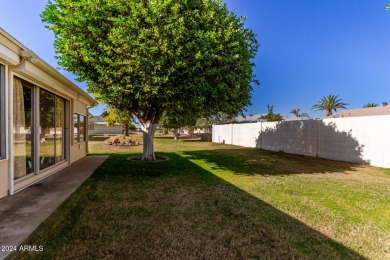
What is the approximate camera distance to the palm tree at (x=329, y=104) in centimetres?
3847

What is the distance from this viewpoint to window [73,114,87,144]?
11.5 metres

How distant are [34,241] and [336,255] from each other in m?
4.57

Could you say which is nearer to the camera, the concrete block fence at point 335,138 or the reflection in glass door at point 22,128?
the reflection in glass door at point 22,128

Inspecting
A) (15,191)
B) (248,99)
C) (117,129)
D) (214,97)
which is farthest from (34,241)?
(117,129)

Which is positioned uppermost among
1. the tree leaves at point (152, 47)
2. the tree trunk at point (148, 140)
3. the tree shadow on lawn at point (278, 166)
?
the tree leaves at point (152, 47)

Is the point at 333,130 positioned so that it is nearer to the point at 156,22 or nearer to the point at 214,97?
the point at 214,97

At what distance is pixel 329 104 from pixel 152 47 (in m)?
40.8

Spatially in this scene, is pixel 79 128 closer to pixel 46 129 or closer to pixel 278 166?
pixel 46 129

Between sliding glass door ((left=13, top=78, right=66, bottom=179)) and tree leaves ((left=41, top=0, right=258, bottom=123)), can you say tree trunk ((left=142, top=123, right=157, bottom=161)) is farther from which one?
sliding glass door ((left=13, top=78, right=66, bottom=179))

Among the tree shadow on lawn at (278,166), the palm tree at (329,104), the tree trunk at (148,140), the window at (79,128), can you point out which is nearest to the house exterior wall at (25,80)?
the window at (79,128)

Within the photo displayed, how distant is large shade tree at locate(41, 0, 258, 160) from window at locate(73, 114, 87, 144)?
9.92 ft

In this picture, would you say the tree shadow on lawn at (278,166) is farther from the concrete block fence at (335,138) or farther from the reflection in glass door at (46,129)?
the reflection in glass door at (46,129)

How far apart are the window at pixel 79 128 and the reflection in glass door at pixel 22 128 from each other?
4.62 m

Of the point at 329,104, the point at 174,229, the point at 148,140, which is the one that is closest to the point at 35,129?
the point at 148,140
